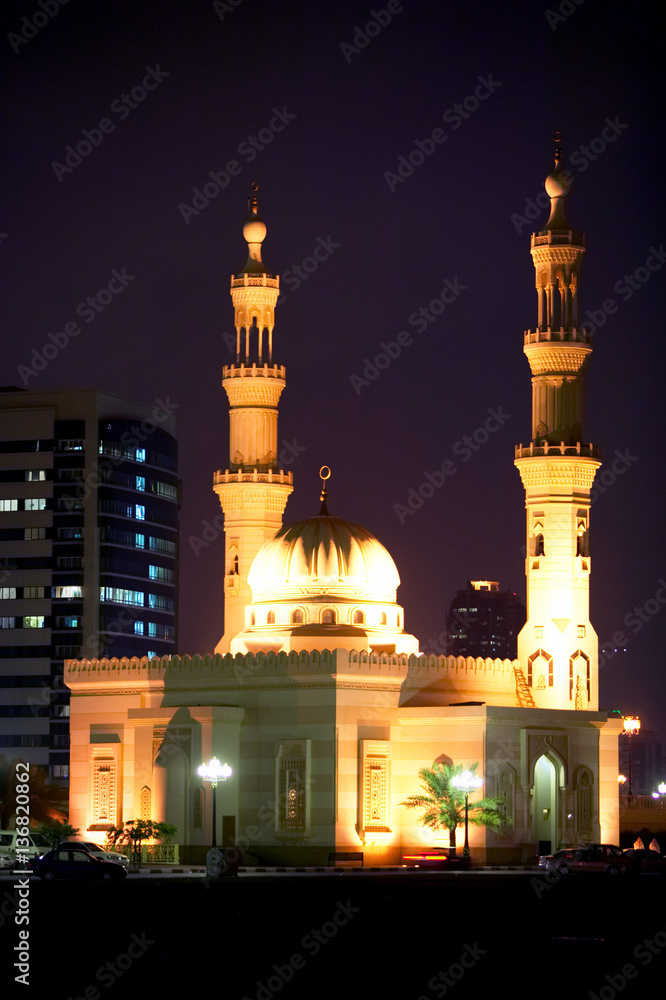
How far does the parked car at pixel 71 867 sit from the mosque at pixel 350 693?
9502 millimetres

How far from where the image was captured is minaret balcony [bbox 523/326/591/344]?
194ft

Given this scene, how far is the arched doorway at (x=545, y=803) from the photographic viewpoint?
56325 millimetres

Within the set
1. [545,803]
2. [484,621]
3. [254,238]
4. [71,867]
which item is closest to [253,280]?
[254,238]

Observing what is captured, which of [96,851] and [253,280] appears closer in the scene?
[96,851]

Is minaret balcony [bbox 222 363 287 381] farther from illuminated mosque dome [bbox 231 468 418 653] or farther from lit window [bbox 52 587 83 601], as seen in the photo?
lit window [bbox 52 587 83 601]

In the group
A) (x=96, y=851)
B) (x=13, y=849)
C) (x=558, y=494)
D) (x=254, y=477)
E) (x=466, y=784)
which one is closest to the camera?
(x=96, y=851)

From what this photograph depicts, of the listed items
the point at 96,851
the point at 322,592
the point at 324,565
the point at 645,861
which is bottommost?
the point at 645,861

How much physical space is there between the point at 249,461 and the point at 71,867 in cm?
2344

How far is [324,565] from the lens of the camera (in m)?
60.1

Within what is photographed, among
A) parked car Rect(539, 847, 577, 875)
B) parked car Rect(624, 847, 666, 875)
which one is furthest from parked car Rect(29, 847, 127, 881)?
parked car Rect(624, 847, 666, 875)

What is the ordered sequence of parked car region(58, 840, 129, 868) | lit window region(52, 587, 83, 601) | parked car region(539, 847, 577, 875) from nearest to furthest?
parked car region(58, 840, 129, 868) → parked car region(539, 847, 577, 875) → lit window region(52, 587, 83, 601)

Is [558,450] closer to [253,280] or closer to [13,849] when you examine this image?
[253,280]

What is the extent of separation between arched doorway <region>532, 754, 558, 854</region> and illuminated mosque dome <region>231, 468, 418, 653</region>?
228 inches

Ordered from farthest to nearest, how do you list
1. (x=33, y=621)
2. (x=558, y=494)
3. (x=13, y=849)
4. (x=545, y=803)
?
(x=33, y=621) < (x=558, y=494) < (x=545, y=803) < (x=13, y=849)
